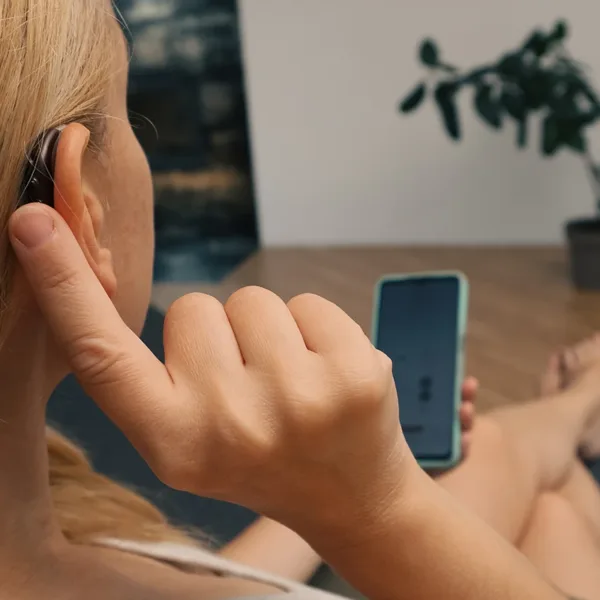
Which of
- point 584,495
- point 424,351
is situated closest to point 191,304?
point 424,351

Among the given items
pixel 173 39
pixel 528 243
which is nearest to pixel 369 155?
pixel 528 243

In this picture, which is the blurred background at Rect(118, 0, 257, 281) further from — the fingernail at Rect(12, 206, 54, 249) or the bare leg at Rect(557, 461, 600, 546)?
the fingernail at Rect(12, 206, 54, 249)

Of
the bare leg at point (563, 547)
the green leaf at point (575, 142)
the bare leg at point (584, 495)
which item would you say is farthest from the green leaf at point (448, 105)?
the bare leg at point (563, 547)

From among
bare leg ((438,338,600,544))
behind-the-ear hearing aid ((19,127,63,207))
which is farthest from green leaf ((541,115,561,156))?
behind-the-ear hearing aid ((19,127,63,207))

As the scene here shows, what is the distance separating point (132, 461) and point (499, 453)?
1.42ft

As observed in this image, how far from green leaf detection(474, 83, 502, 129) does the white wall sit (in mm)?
455

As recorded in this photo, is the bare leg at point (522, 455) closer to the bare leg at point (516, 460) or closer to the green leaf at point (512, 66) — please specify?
the bare leg at point (516, 460)

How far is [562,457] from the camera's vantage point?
3.32ft

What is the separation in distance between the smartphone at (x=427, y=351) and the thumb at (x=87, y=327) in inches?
20.0

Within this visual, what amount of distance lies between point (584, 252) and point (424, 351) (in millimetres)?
1423

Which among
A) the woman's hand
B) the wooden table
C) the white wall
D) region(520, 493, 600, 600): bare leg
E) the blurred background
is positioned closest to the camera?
the woman's hand

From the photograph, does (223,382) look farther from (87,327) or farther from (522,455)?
(522,455)

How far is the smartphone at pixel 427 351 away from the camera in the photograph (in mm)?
862

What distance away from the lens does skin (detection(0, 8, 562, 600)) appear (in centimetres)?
37
